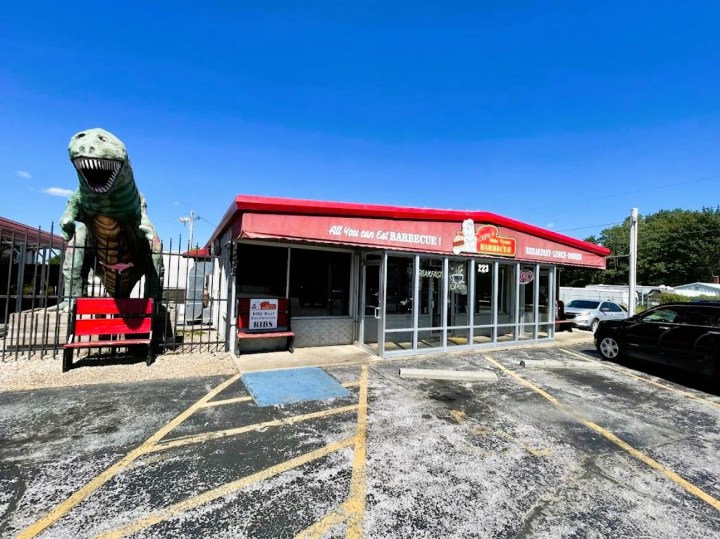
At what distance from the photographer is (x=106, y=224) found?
24.3 feet

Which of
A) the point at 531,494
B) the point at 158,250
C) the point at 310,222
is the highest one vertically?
the point at 310,222

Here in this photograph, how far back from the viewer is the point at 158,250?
27.6 feet

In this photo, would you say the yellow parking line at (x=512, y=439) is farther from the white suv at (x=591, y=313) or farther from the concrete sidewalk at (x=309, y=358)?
the white suv at (x=591, y=313)

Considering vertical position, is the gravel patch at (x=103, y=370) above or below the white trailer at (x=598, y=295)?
below

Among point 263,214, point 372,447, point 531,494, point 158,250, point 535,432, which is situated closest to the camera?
point 531,494

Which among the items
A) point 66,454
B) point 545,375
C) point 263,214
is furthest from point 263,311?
point 545,375

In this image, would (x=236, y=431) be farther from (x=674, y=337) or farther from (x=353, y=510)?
(x=674, y=337)

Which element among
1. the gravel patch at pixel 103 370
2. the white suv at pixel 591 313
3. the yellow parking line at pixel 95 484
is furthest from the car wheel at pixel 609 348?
the yellow parking line at pixel 95 484

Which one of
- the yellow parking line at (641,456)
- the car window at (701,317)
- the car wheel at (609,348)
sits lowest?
the yellow parking line at (641,456)

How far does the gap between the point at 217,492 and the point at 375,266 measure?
22.6 feet

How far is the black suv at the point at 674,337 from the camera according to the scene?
6656mm

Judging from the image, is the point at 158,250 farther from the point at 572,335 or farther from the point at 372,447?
the point at 572,335

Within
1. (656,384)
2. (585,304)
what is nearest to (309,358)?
(656,384)

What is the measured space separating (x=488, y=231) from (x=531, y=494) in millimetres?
8020
